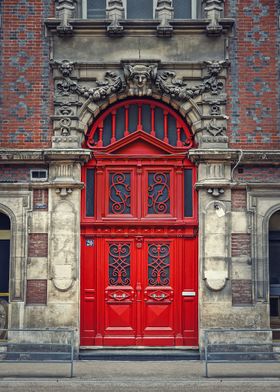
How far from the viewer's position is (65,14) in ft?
51.9

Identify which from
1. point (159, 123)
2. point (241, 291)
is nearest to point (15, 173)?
point (159, 123)

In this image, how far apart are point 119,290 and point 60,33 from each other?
226 inches

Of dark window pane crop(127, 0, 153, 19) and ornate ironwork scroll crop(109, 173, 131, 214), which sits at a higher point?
dark window pane crop(127, 0, 153, 19)

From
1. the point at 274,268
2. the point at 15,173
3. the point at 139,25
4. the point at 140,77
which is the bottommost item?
the point at 274,268

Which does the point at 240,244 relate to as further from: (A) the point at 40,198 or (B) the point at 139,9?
(B) the point at 139,9

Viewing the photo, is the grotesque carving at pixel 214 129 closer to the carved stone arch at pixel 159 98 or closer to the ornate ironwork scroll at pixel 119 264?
the carved stone arch at pixel 159 98

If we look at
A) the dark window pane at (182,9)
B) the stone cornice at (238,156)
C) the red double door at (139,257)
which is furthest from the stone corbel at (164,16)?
the red double door at (139,257)

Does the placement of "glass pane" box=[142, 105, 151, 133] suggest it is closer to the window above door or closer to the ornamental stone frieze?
the ornamental stone frieze

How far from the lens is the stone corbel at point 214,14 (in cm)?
1577

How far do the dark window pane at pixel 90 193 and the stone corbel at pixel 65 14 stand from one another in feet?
10.1

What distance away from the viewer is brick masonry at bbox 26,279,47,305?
50.8ft

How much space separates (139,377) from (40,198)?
454 cm

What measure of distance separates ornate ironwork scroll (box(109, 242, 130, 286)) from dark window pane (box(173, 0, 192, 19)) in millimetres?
5272

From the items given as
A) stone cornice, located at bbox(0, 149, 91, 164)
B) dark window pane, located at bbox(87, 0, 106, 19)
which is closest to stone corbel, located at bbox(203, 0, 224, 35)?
dark window pane, located at bbox(87, 0, 106, 19)
